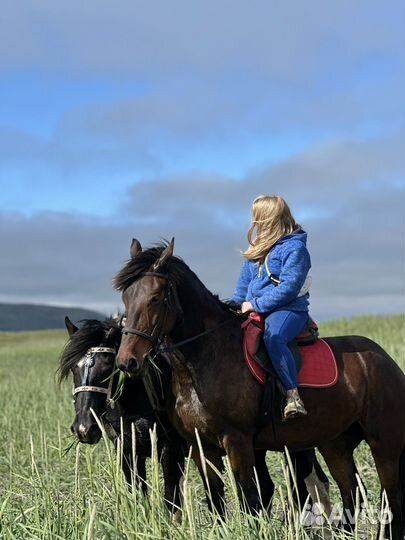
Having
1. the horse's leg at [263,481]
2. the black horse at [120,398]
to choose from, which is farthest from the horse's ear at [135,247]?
the horse's leg at [263,481]

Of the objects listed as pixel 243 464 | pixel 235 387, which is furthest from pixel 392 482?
pixel 235 387

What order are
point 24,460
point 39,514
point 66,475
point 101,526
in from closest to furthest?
1. point 101,526
2. point 39,514
3. point 66,475
4. point 24,460

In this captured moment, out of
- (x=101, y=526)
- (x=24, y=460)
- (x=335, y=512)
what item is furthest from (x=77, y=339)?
(x=24, y=460)

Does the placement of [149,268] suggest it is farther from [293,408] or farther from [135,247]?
[293,408]

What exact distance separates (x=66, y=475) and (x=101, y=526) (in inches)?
205

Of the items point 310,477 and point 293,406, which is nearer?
point 293,406

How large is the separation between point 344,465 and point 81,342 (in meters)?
2.50

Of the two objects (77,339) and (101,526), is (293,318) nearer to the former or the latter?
(77,339)

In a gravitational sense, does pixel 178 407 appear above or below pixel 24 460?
above

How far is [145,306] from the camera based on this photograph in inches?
203

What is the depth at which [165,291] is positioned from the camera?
17.4ft

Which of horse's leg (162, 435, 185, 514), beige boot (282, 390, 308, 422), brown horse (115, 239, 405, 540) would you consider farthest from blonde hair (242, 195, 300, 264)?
horse's leg (162, 435, 185, 514)

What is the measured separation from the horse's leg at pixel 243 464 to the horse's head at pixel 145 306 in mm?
909

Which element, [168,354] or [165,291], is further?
[168,354]
